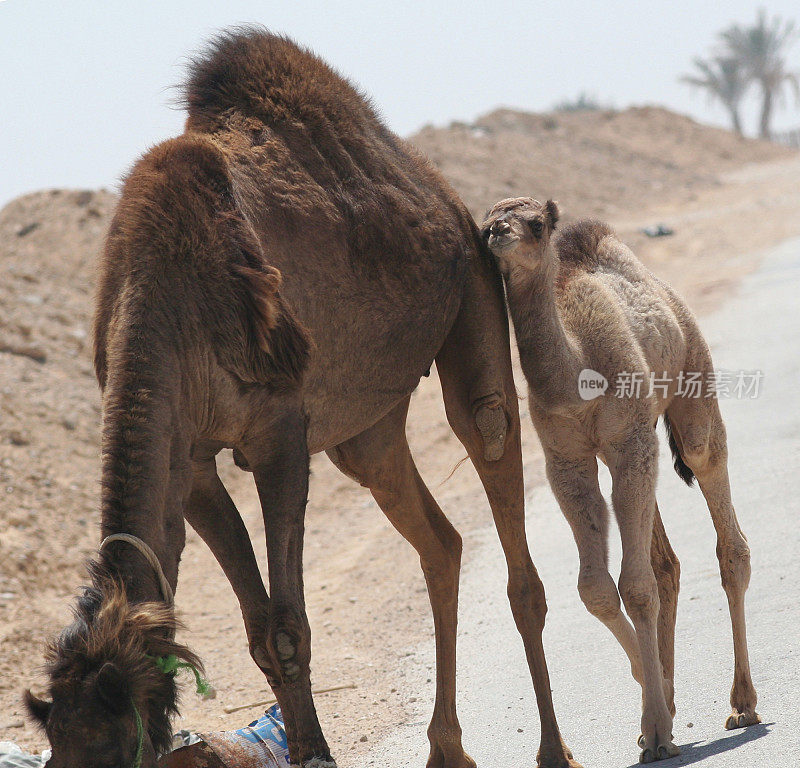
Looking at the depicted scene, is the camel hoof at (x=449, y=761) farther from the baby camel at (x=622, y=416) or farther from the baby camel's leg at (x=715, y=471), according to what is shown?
the baby camel's leg at (x=715, y=471)

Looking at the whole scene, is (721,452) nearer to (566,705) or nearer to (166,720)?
(566,705)

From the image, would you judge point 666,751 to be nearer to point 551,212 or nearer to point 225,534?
point 225,534

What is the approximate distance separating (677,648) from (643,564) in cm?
153

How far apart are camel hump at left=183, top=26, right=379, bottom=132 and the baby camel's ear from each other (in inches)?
38.4

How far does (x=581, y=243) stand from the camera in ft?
19.1

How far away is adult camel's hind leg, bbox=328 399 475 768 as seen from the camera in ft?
18.0

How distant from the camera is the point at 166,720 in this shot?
345cm

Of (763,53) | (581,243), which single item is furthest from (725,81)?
(581,243)

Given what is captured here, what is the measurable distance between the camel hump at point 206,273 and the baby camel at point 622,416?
3.96ft

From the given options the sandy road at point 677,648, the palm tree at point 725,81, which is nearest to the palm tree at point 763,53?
→ the palm tree at point 725,81

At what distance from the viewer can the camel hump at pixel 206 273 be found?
3.99 metres

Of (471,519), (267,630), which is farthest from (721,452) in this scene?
(471,519)

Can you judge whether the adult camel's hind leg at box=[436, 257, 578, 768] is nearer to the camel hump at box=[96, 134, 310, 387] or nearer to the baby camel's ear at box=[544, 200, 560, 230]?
the baby camel's ear at box=[544, 200, 560, 230]

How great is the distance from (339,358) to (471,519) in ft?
18.9
